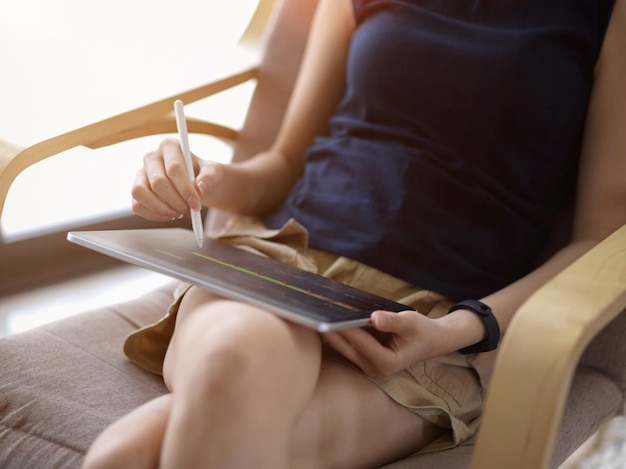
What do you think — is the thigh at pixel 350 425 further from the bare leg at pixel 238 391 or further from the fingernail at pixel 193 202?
the fingernail at pixel 193 202

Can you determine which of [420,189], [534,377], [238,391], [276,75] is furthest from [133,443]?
[276,75]

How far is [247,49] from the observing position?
1.49 meters

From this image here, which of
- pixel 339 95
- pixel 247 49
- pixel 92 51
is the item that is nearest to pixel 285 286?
pixel 339 95

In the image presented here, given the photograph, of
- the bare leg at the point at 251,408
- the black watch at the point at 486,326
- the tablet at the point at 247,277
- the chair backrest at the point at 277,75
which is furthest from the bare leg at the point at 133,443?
the chair backrest at the point at 277,75

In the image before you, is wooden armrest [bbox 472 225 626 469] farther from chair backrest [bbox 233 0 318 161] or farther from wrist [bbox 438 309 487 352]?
chair backrest [bbox 233 0 318 161]

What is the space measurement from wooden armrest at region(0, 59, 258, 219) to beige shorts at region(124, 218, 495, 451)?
0.23 metres

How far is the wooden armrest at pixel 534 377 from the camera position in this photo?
59 cm

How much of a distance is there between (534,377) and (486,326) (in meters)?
0.22

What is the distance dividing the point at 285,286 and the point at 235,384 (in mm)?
151

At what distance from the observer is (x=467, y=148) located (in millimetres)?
1032

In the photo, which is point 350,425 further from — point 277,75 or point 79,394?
point 277,75

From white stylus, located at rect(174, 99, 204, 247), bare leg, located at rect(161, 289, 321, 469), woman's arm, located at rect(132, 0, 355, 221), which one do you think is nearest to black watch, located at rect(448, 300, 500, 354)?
bare leg, located at rect(161, 289, 321, 469)

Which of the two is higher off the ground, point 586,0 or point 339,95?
point 586,0

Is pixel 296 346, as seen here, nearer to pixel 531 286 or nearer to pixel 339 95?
pixel 531 286
